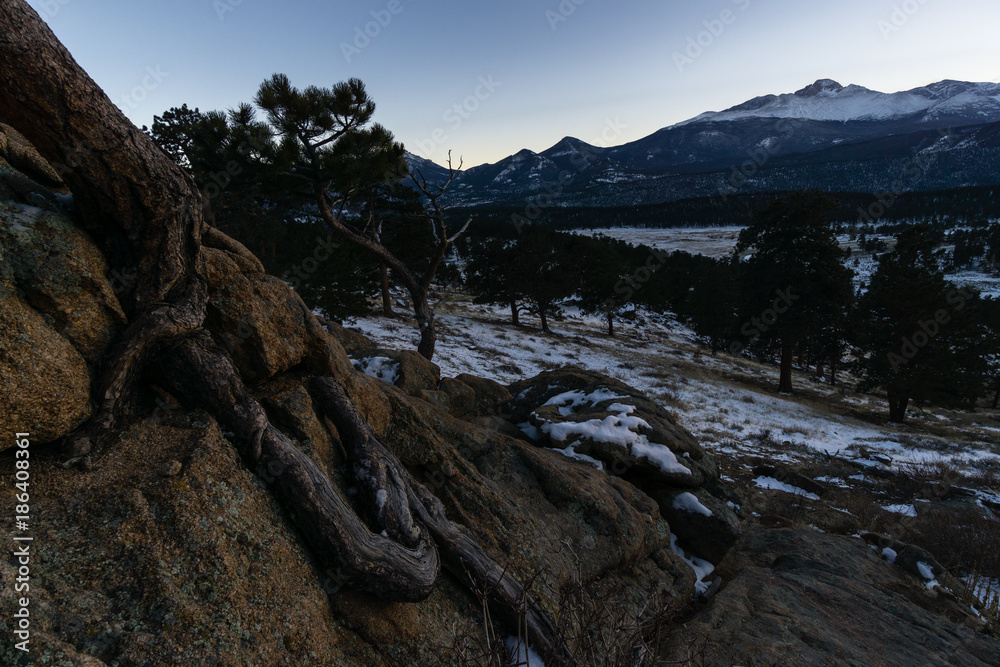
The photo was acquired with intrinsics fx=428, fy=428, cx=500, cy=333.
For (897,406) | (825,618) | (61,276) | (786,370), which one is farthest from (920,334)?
(61,276)

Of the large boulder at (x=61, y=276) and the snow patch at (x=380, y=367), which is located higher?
the large boulder at (x=61, y=276)

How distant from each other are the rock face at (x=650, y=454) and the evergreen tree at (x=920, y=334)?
19093mm

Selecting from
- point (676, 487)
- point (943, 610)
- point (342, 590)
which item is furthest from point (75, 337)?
point (943, 610)

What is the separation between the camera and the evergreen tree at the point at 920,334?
64.8 feet

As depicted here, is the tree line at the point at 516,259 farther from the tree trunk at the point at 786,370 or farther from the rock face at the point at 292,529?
the rock face at the point at 292,529

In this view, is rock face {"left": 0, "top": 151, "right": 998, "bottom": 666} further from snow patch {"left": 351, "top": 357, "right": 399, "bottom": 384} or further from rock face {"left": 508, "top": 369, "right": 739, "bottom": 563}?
snow patch {"left": 351, "top": 357, "right": 399, "bottom": 384}

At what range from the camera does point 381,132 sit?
8.46 meters

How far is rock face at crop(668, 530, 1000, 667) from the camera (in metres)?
4.14

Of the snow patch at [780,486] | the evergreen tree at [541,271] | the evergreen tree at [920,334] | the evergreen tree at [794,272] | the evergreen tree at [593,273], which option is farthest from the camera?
the evergreen tree at [593,273]

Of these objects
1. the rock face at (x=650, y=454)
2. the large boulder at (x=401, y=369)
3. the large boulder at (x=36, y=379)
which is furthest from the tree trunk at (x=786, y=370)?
the large boulder at (x=36, y=379)

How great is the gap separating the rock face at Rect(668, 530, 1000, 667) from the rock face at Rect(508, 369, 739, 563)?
673mm

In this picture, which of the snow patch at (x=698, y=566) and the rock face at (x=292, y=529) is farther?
the snow patch at (x=698, y=566)

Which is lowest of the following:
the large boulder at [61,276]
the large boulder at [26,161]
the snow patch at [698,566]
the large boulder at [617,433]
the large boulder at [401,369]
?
the snow patch at [698,566]

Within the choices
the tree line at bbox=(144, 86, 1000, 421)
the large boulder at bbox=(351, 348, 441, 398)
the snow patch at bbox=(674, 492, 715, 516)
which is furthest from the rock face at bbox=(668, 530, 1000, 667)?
the tree line at bbox=(144, 86, 1000, 421)
